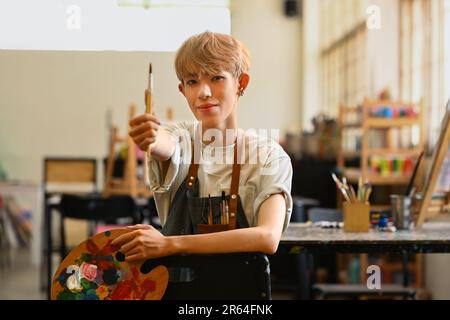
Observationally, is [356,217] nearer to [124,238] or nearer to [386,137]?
[124,238]

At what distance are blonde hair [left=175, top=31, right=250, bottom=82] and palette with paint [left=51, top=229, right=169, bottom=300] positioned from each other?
0.31 meters

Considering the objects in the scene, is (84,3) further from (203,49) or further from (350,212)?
(350,212)

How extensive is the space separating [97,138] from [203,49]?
8030 millimetres

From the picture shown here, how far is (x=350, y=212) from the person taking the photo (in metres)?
2.29

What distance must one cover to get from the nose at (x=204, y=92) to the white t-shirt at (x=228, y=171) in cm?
8

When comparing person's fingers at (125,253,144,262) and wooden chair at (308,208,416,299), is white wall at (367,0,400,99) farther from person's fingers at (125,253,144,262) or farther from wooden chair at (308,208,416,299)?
person's fingers at (125,253,144,262)

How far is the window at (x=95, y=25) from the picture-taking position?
1.43 meters

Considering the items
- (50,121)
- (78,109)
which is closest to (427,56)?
(78,109)

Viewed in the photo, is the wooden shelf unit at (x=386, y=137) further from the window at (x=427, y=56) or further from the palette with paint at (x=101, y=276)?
the palette with paint at (x=101, y=276)

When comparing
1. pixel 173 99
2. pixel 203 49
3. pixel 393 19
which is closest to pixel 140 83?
pixel 173 99

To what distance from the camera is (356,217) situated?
2289 mm

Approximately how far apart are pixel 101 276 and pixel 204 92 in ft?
1.14

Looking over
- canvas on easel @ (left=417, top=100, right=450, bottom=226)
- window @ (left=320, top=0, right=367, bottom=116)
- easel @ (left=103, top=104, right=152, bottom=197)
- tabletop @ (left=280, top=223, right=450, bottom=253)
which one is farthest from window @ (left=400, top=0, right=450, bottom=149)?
tabletop @ (left=280, top=223, right=450, bottom=253)
